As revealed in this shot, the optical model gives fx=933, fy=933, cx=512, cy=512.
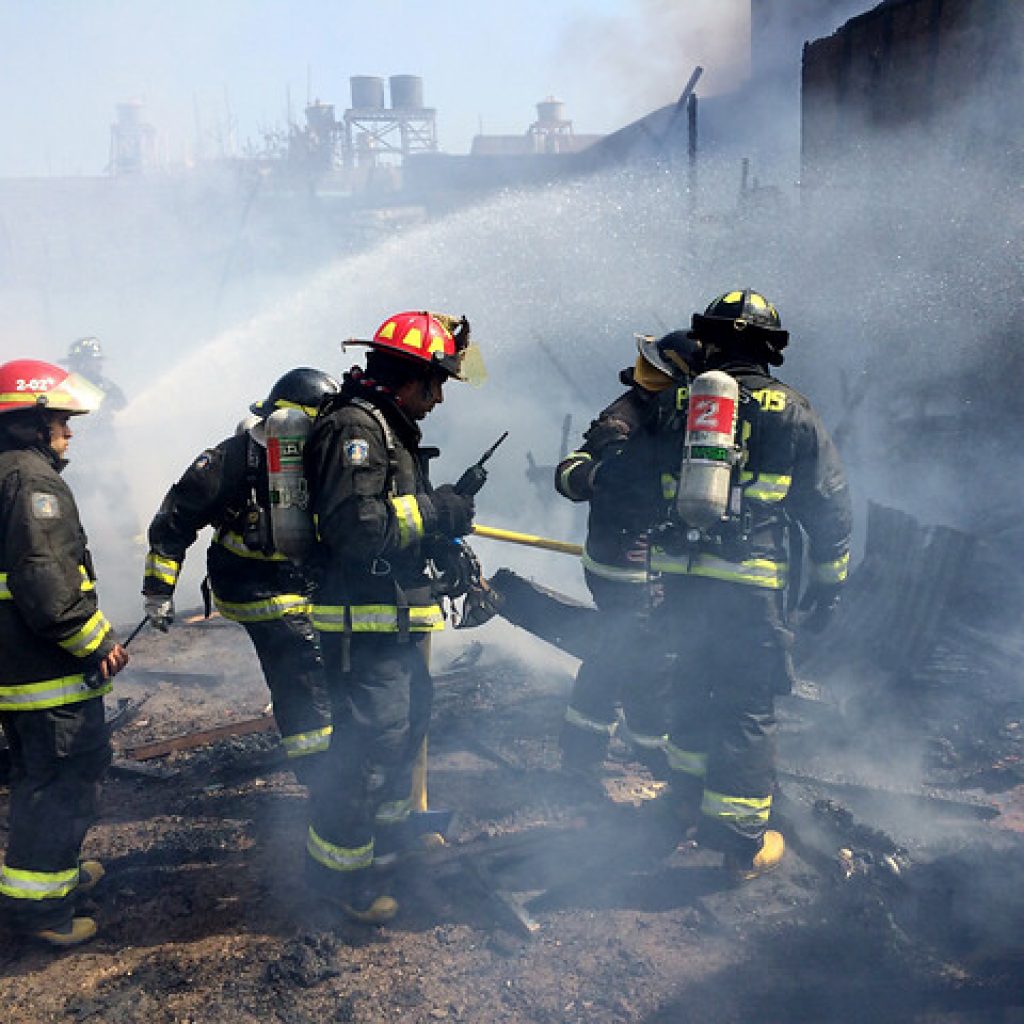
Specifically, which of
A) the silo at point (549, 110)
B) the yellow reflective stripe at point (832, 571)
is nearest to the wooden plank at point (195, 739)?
the yellow reflective stripe at point (832, 571)

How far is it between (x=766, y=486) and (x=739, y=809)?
1.35m

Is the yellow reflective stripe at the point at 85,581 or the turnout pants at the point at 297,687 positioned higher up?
the yellow reflective stripe at the point at 85,581

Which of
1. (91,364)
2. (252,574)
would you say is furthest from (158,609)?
(91,364)

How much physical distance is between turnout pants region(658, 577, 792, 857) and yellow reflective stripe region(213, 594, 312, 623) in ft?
5.61

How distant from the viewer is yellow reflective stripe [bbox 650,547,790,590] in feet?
12.5

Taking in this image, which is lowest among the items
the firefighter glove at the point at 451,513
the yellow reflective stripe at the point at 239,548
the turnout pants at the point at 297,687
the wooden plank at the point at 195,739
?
the wooden plank at the point at 195,739

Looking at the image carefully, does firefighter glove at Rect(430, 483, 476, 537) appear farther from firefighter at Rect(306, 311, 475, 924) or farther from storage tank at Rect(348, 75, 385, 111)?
storage tank at Rect(348, 75, 385, 111)

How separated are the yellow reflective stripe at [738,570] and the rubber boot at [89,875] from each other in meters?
2.83

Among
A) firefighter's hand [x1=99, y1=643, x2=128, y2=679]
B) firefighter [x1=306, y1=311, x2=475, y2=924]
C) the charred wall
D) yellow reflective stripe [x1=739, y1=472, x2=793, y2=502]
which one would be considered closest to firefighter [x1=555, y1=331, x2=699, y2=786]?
yellow reflective stripe [x1=739, y1=472, x2=793, y2=502]

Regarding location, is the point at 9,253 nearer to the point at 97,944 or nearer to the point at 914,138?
the point at 914,138

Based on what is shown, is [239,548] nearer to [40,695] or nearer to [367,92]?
[40,695]

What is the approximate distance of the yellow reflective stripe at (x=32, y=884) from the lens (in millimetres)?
3596

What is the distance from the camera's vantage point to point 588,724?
15.9ft

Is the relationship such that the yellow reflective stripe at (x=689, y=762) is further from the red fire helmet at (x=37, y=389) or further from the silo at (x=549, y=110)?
the silo at (x=549, y=110)
